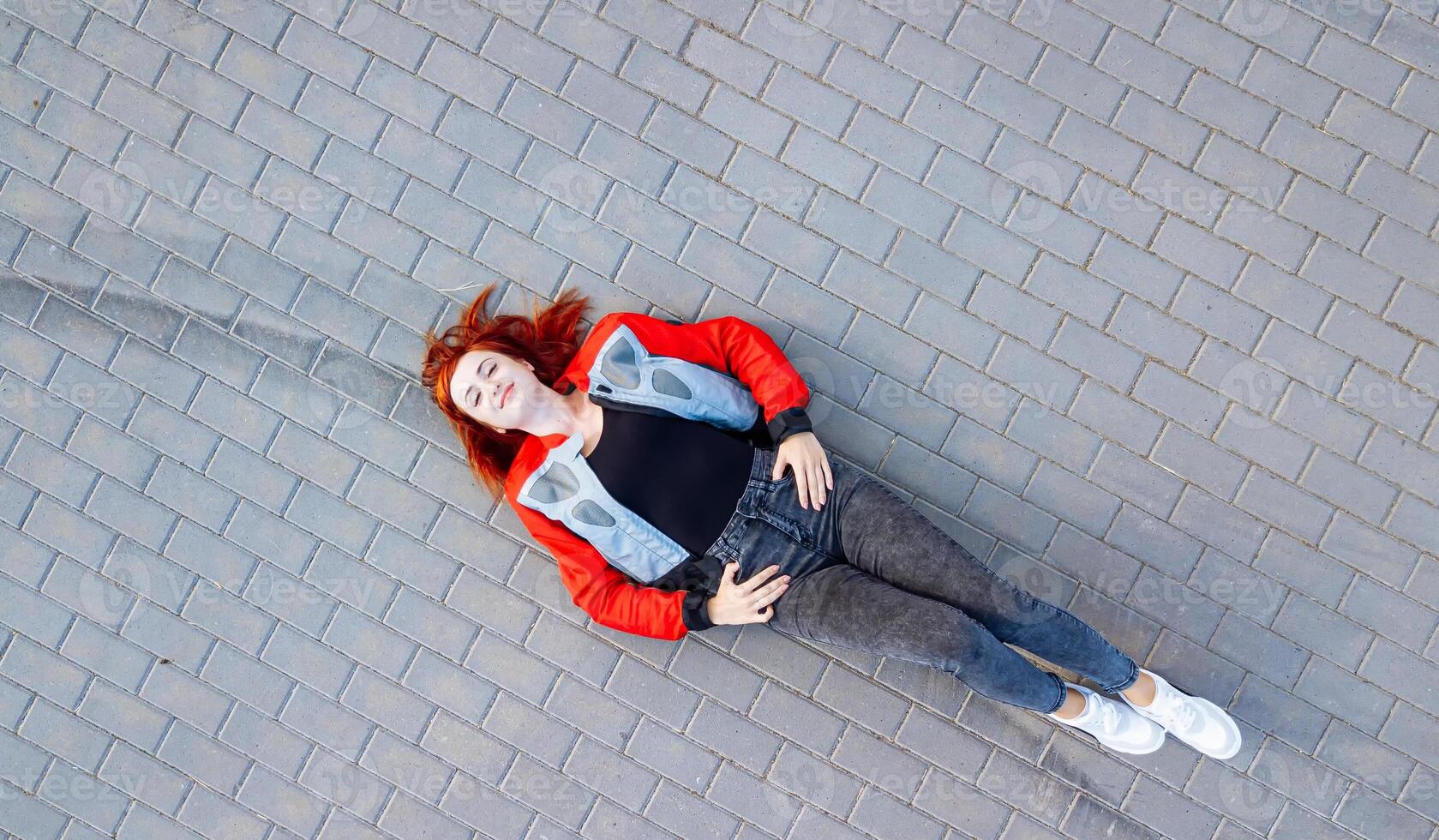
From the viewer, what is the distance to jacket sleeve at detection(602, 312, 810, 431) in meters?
3.54

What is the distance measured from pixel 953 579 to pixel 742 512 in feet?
2.67

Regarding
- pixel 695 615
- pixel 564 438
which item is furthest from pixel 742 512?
pixel 564 438

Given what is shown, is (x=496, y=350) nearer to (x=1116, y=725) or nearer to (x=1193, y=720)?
(x=1116, y=725)

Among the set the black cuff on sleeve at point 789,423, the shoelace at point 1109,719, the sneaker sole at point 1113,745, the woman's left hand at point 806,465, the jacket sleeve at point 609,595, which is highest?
the black cuff on sleeve at point 789,423

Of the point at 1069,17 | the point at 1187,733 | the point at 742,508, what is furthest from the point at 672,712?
the point at 1069,17

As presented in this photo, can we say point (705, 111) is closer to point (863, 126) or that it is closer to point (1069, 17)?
point (863, 126)

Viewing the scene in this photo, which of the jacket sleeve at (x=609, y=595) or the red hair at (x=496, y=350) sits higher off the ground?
the red hair at (x=496, y=350)

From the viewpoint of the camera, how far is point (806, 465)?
3504mm

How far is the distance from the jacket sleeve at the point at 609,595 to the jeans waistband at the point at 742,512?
0.19 meters

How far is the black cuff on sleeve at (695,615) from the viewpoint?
11.4 ft

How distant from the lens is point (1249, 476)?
12.8ft

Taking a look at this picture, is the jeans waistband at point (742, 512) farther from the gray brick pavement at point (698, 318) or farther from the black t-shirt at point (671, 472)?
the gray brick pavement at point (698, 318)

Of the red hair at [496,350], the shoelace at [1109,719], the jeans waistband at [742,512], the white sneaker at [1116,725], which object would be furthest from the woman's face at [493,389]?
the shoelace at [1109,719]

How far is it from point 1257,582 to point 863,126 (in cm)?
255
